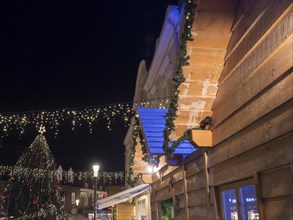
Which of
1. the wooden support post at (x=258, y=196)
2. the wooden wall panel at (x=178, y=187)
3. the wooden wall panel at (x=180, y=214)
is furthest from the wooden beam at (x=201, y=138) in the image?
the wooden wall panel at (x=180, y=214)

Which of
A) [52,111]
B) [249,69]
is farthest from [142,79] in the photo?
[249,69]

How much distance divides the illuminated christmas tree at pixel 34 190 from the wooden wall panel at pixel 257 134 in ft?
42.2

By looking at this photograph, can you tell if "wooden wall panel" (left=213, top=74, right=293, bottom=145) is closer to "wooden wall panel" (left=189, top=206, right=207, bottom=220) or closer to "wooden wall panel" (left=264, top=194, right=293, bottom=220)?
"wooden wall panel" (left=264, top=194, right=293, bottom=220)

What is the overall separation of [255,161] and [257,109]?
0.53m

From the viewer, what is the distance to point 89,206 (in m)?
64.6

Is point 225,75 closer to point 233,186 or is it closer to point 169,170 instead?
point 233,186

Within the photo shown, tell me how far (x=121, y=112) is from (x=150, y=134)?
210 inches

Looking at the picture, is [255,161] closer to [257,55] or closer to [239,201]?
[239,201]

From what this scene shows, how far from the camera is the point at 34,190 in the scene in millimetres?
16297

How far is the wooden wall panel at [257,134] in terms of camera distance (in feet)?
10.2

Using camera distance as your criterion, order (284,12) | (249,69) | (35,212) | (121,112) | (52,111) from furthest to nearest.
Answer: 1. (35,212)
2. (121,112)
3. (52,111)
4. (249,69)
5. (284,12)

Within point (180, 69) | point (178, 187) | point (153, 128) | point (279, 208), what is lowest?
point (279, 208)

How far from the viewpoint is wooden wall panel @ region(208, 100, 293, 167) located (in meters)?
3.11

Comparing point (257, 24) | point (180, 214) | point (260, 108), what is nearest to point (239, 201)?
point (260, 108)
